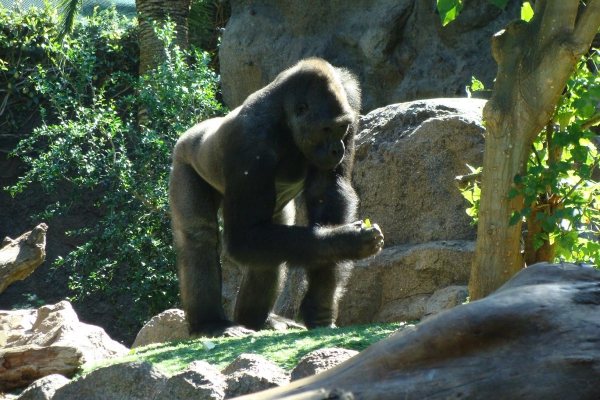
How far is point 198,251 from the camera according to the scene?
541 cm

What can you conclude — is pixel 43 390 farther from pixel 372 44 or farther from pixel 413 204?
pixel 372 44

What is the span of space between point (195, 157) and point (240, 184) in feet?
2.92

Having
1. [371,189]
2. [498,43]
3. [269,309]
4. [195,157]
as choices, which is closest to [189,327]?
[269,309]

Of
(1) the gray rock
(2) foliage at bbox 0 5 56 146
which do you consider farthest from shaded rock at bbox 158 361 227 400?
(2) foliage at bbox 0 5 56 146

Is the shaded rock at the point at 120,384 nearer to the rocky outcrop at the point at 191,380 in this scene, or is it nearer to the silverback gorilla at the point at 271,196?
the rocky outcrop at the point at 191,380

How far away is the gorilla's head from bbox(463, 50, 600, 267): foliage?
1.36 metres

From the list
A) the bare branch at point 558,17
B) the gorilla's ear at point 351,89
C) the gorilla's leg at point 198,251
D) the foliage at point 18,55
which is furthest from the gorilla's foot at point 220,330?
the foliage at point 18,55

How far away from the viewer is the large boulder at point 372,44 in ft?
29.1

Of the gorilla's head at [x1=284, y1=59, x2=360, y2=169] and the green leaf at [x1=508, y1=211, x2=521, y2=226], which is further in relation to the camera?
the gorilla's head at [x1=284, y1=59, x2=360, y2=169]

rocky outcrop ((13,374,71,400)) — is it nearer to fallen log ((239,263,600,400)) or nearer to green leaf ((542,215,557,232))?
fallen log ((239,263,600,400))

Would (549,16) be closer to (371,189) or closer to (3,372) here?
(371,189)

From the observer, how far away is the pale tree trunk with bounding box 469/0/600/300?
3434mm

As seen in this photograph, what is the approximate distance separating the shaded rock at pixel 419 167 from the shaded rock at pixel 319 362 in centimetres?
289

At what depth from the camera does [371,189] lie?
236 inches
